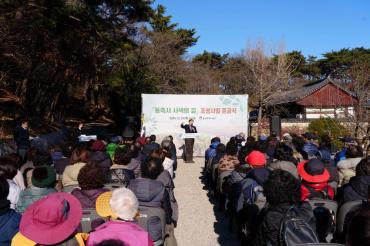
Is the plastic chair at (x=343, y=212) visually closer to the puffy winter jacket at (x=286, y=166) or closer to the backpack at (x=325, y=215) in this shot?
the backpack at (x=325, y=215)

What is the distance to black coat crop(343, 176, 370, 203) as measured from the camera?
4.04 metres

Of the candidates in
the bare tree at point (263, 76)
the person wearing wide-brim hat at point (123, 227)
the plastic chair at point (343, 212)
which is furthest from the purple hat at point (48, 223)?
the bare tree at point (263, 76)

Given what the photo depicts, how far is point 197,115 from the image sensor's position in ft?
49.5

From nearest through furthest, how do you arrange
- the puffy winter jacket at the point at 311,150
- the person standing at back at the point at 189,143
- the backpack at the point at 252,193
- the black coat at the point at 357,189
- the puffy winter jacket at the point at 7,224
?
the puffy winter jacket at the point at 7,224
the black coat at the point at 357,189
the backpack at the point at 252,193
the puffy winter jacket at the point at 311,150
the person standing at back at the point at 189,143

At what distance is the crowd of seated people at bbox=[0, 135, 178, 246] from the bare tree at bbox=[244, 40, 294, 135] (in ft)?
73.8

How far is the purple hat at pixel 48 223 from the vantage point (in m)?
2.25

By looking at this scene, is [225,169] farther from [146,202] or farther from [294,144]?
[146,202]

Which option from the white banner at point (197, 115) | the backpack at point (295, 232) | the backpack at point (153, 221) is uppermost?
the white banner at point (197, 115)

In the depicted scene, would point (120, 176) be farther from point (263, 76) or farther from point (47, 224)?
point (263, 76)

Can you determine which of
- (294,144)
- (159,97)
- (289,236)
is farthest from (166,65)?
(289,236)

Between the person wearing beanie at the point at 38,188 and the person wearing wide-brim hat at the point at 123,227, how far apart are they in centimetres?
148

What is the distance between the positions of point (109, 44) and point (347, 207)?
14485 mm

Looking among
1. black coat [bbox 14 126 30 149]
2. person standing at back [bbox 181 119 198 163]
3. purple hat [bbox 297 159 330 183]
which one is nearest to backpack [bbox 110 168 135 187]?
purple hat [bbox 297 159 330 183]

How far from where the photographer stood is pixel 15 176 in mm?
4598
